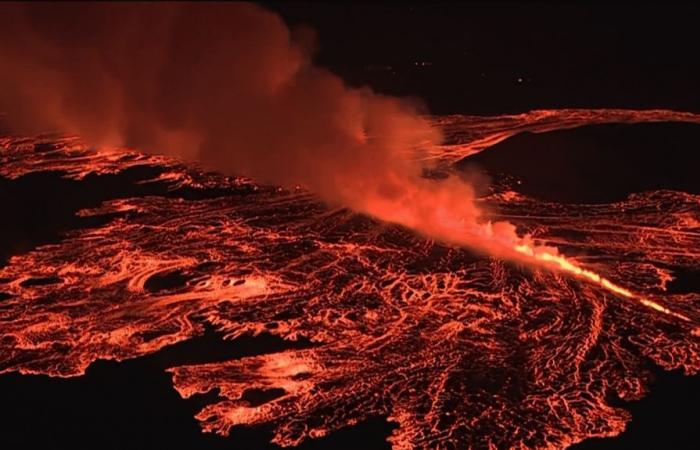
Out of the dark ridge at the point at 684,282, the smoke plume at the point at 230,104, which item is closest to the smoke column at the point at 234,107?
the smoke plume at the point at 230,104

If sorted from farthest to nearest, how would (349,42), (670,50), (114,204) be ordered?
(349,42) → (670,50) → (114,204)

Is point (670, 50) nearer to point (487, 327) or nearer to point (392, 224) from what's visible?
point (392, 224)

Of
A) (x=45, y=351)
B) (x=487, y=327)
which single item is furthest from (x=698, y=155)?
(x=45, y=351)

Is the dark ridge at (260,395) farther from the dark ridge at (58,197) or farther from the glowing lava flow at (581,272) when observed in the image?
the dark ridge at (58,197)

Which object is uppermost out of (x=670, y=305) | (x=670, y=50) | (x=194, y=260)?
(x=670, y=50)

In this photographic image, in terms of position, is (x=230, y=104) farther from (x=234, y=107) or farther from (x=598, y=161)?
(x=598, y=161)

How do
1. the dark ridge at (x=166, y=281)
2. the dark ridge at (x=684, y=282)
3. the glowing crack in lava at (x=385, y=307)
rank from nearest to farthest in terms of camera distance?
the glowing crack in lava at (x=385, y=307) → the dark ridge at (x=684, y=282) → the dark ridge at (x=166, y=281)

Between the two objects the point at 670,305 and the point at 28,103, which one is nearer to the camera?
the point at 670,305
